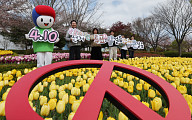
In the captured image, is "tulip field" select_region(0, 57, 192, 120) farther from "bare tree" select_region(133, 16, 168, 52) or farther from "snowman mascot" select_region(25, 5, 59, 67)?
"bare tree" select_region(133, 16, 168, 52)

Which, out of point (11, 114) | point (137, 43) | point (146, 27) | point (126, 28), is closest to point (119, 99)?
point (11, 114)

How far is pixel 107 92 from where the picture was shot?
3.39ft

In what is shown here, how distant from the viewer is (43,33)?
3430 mm

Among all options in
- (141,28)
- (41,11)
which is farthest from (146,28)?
(41,11)

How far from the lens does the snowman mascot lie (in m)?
3.36

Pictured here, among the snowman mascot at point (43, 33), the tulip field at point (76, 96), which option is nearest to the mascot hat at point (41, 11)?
the snowman mascot at point (43, 33)

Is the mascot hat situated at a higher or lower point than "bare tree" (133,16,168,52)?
lower

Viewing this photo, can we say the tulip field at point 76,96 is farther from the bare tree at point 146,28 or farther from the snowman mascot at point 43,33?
the bare tree at point 146,28

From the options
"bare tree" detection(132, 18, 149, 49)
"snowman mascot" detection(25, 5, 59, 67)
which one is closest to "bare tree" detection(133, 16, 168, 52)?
"bare tree" detection(132, 18, 149, 49)

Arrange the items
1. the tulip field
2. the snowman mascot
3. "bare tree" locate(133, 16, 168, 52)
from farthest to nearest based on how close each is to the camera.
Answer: "bare tree" locate(133, 16, 168, 52) < the snowman mascot < the tulip field

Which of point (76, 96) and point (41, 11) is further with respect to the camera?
point (41, 11)

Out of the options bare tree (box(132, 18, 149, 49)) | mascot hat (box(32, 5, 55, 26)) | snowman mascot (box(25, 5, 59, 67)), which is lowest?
snowman mascot (box(25, 5, 59, 67))

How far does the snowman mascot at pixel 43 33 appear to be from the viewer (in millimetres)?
3365

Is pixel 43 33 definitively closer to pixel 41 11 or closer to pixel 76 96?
pixel 41 11
